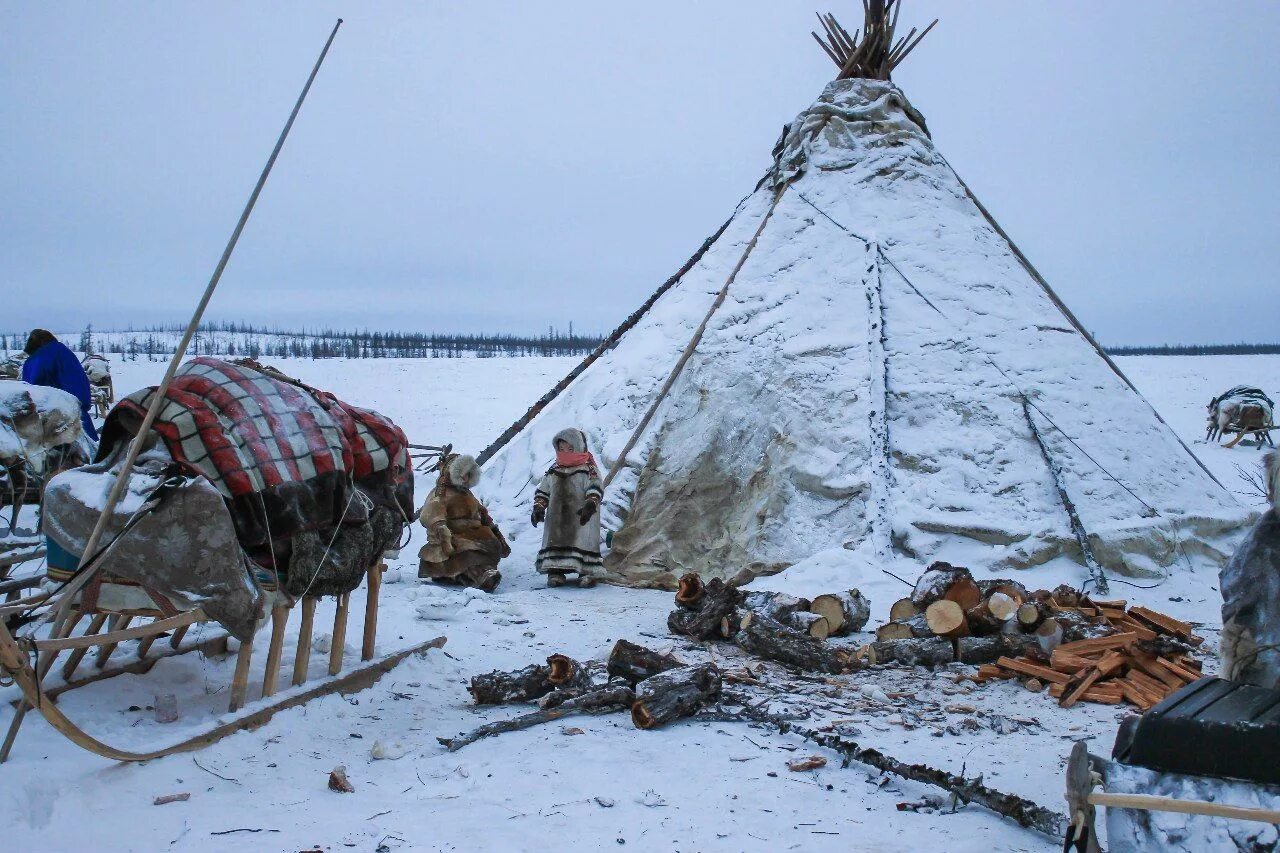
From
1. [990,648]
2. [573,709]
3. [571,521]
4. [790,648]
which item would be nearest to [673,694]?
[573,709]

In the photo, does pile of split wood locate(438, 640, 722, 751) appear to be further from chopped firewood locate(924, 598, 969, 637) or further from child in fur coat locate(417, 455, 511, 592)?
child in fur coat locate(417, 455, 511, 592)

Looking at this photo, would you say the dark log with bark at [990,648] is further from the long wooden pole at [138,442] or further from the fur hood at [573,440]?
the long wooden pole at [138,442]

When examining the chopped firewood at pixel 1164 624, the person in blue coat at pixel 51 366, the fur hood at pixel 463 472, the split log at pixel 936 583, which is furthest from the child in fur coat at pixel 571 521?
the person in blue coat at pixel 51 366

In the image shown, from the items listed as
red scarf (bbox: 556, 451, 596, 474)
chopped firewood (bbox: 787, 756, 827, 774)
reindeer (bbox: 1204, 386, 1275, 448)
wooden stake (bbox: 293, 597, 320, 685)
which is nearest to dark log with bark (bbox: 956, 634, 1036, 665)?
chopped firewood (bbox: 787, 756, 827, 774)

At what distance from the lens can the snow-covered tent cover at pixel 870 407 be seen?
6.57 metres

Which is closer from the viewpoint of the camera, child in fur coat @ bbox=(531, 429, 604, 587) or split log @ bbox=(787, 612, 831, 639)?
split log @ bbox=(787, 612, 831, 639)

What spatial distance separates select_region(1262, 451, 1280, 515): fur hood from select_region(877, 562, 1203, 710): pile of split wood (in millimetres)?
2063

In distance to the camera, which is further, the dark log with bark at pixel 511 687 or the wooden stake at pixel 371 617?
the wooden stake at pixel 371 617

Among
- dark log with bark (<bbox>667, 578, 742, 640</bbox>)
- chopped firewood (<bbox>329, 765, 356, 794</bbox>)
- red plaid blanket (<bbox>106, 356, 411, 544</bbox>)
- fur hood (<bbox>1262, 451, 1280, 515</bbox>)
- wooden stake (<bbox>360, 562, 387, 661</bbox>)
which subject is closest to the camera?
fur hood (<bbox>1262, 451, 1280, 515</bbox>)

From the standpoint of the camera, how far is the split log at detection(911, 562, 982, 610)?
5.26 metres

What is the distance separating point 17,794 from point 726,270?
699 centimetres

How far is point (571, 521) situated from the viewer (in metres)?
7.15

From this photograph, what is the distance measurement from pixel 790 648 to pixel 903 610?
0.86 m

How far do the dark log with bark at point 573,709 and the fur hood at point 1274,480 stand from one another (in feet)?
8.27
